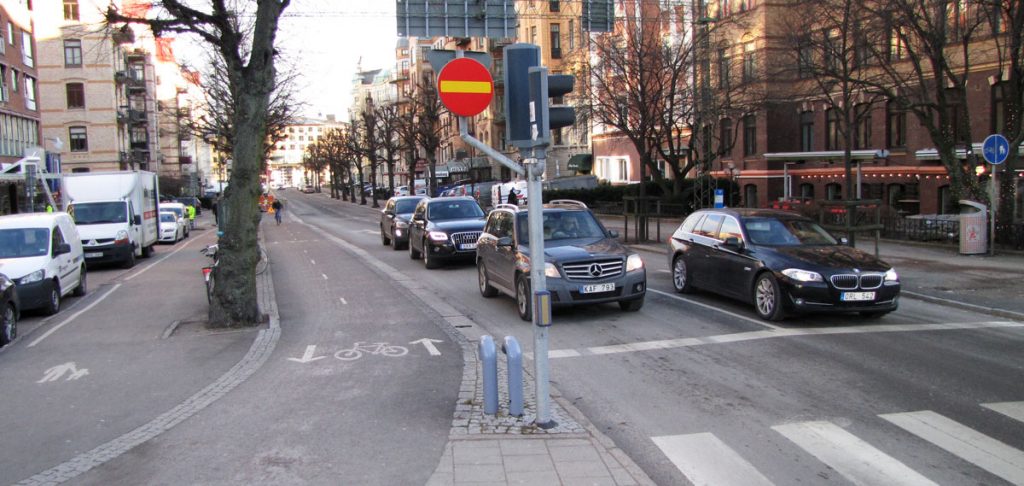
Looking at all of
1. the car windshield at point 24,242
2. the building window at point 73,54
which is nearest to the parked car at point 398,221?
the car windshield at point 24,242

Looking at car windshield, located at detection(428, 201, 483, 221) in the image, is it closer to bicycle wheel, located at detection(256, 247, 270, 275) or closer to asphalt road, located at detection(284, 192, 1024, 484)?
bicycle wheel, located at detection(256, 247, 270, 275)

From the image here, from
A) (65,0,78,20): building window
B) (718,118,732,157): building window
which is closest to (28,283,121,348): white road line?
(718,118,732,157): building window

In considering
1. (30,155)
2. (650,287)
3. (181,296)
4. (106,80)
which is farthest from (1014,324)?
(106,80)

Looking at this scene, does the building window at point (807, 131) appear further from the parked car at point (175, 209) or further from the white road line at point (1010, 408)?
the white road line at point (1010, 408)

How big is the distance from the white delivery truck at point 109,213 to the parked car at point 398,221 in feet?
26.2

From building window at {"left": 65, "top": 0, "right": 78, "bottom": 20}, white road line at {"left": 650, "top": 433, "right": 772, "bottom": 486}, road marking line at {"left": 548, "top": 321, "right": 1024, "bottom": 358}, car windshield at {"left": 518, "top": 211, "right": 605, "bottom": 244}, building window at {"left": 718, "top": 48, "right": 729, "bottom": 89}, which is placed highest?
building window at {"left": 65, "top": 0, "right": 78, "bottom": 20}

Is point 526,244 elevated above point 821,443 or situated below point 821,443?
above

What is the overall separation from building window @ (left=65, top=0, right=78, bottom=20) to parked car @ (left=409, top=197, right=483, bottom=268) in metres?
48.5

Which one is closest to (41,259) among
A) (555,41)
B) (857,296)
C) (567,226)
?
(567,226)

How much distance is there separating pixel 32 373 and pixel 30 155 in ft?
73.3

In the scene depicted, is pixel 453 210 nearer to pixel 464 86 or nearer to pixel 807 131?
pixel 464 86

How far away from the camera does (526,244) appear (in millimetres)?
11562

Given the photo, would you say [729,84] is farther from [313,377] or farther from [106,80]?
[106,80]

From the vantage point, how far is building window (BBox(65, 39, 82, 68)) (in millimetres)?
57719
